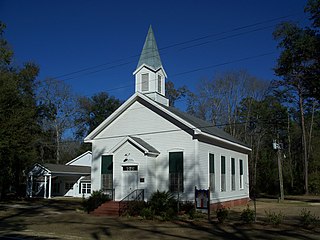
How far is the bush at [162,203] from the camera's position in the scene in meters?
20.4

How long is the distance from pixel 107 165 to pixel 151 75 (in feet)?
24.2

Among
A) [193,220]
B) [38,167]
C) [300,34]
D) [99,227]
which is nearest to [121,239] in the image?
[99,227]

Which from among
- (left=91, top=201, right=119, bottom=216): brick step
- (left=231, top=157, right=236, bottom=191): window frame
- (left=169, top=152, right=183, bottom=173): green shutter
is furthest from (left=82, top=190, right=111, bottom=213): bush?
(left=231, top=157, right=236, bottom=191): window frame

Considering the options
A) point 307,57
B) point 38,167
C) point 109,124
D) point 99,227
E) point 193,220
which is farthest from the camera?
point 38,167

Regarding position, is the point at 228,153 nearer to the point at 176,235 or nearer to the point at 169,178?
the point at 169,178

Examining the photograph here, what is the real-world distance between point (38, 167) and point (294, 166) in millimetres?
36724

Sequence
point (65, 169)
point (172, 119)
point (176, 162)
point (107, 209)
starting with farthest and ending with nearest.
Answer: point (65, 169) < point (172, 119) < point (176, 162) < point (107, 209)

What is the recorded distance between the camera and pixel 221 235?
14102 mm

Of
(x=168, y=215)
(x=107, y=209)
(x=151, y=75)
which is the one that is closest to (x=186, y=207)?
(x=168, y=215)

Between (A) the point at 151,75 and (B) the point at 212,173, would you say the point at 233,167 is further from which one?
(A) the point at 151,75

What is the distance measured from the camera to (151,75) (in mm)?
27234

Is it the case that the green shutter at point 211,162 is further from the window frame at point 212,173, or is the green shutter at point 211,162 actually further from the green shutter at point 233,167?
the green shutter at point 233,167

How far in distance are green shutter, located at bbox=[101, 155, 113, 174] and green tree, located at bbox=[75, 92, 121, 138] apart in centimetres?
3827

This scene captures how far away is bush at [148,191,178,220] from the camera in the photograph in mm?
20367
